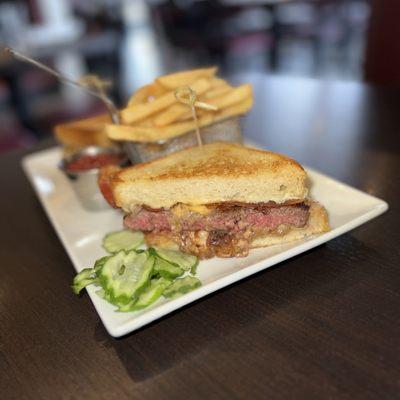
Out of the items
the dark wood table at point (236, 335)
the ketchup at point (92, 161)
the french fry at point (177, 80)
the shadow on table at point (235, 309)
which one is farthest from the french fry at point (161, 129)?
the shadow on table at point (235, 309)

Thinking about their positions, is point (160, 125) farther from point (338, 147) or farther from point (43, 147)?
point (43, 147)

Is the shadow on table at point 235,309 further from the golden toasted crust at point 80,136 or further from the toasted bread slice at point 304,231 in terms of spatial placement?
the golden toasted crust at point 80,136

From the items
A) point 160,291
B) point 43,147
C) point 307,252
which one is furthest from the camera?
point 43,147

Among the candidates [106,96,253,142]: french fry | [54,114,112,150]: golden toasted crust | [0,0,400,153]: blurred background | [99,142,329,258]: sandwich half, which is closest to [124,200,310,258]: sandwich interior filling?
[99,142,329,258]: sandwich half

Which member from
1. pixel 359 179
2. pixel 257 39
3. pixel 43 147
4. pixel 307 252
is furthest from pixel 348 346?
pixel 257 39

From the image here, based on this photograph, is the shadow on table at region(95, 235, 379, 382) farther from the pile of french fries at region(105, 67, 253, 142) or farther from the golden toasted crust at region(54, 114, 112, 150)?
the golden toasted crust at region(54, 114, 112, 150)
